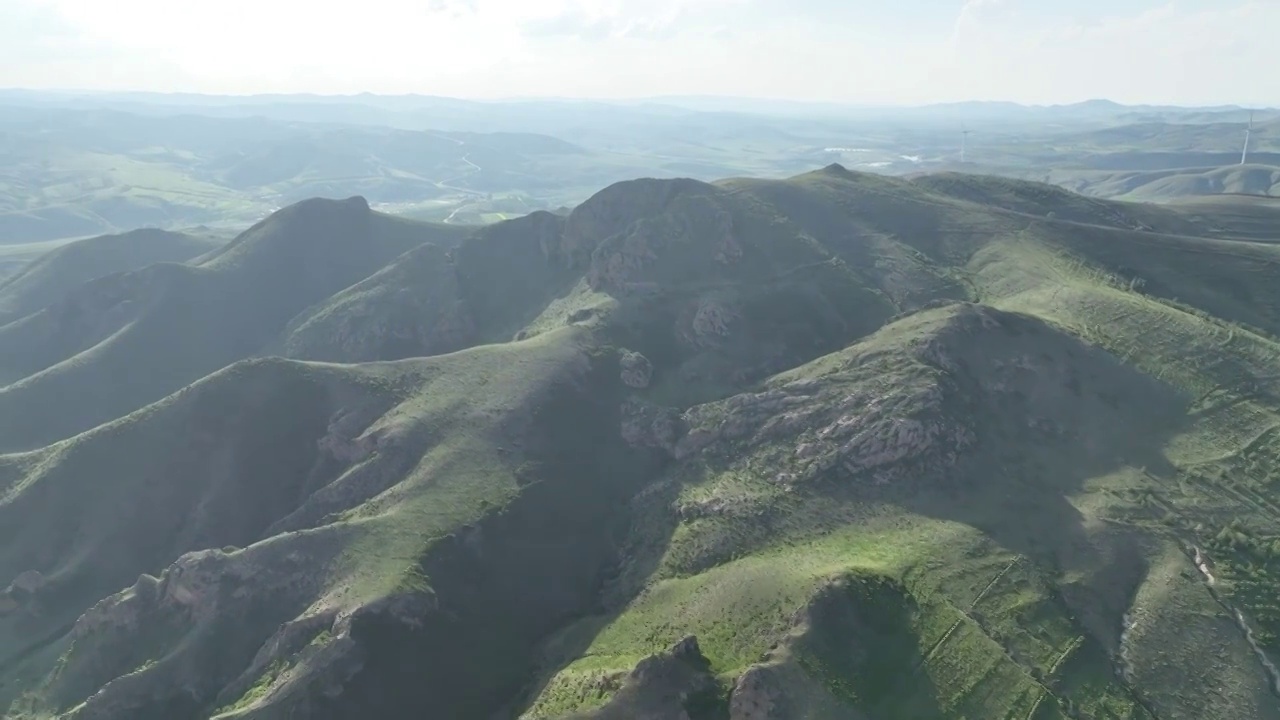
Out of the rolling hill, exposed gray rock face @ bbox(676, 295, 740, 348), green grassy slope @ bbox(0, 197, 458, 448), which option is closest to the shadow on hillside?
the rolling hill

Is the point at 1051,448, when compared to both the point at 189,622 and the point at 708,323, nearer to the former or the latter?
the point at 708,323

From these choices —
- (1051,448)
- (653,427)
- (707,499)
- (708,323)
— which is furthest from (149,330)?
(1051,448)

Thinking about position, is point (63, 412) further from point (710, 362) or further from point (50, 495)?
point (710, 362)

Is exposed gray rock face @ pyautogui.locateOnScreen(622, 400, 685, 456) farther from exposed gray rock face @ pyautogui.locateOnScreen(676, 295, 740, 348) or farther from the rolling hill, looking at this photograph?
exposed gray rock face @ pyautogui.locateOnScreen(676, 295, 740, 348)

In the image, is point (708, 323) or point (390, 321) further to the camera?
point (390, 321)

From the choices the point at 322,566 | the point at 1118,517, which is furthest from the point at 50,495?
the point at 1118,517

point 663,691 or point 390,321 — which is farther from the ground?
point 390,321
